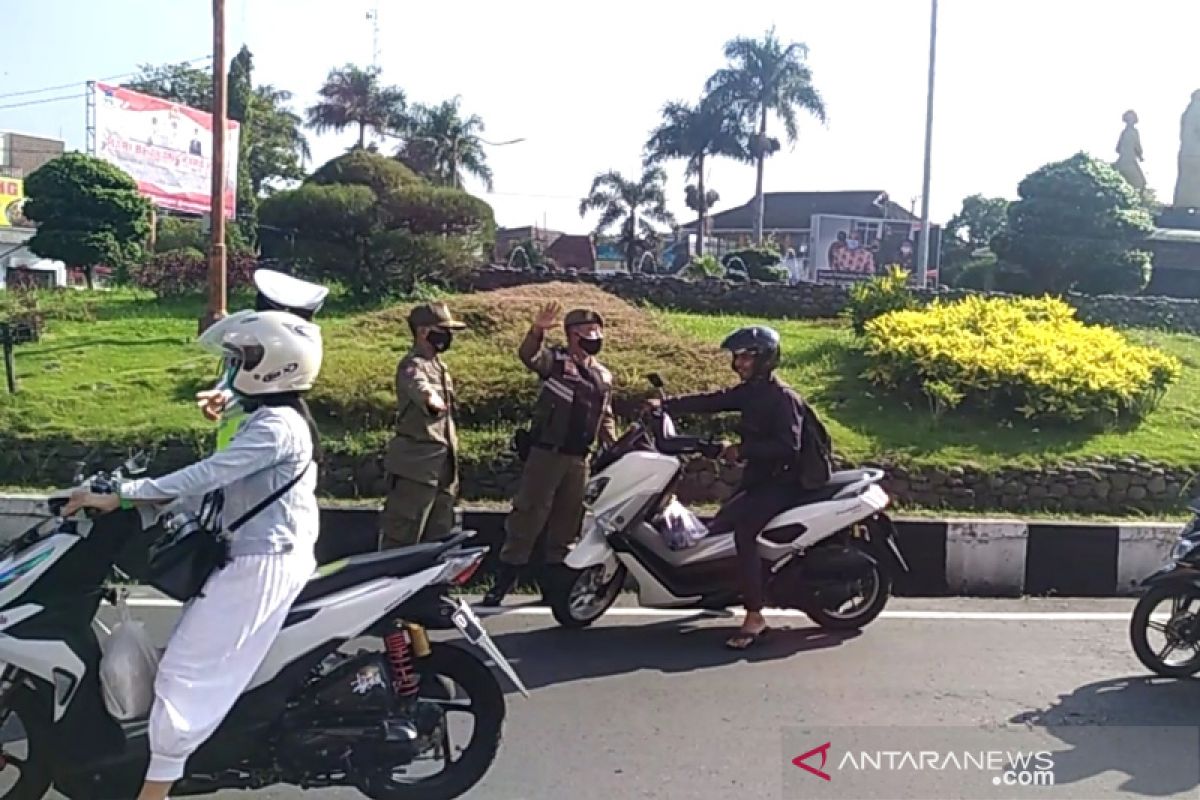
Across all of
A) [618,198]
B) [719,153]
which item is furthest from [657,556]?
[618,198]

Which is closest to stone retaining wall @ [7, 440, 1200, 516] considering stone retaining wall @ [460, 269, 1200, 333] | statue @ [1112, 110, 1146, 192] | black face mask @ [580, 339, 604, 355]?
black face mask @ [580, 339, 604, 355]

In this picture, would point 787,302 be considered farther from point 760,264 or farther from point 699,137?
point 699,137

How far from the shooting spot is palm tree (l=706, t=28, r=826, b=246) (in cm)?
4388

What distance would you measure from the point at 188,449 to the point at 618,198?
42.1 metres

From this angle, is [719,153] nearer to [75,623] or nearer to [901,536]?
[901,536]

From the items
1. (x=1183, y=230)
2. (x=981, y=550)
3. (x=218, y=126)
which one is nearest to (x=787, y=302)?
(x=218, y=126)

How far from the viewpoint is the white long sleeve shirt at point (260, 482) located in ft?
12.0

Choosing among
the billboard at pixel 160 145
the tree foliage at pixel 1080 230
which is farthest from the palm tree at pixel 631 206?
the tree foliage at pixel 1080 230

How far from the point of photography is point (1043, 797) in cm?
440

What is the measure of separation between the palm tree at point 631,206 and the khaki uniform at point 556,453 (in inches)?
1662

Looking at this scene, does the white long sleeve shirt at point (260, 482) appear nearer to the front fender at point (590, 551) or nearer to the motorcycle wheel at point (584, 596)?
the front fender at point (590, 551)

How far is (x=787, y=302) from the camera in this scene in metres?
18.8

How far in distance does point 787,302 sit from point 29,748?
1584cm

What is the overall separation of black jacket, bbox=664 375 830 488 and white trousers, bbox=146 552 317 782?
3034 millimetres
